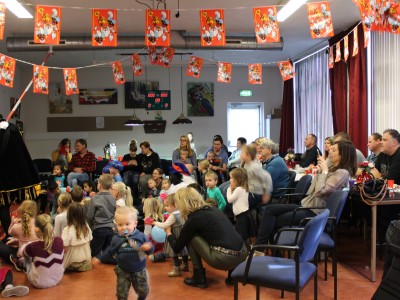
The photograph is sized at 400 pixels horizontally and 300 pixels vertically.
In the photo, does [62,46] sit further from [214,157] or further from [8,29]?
[214,157]

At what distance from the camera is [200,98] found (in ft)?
41.1

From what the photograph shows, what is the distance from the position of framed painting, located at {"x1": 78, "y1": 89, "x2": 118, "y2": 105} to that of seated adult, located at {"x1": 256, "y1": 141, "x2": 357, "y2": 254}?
29.7ft

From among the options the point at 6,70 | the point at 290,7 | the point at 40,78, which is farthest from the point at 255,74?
the point at 6,70

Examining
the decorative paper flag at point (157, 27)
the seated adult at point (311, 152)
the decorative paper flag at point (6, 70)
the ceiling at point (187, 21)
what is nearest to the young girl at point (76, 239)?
the decorative paper flag at point (157, 27)

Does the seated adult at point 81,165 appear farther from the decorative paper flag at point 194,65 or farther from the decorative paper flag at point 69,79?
the decorative paper flag at point 194,65

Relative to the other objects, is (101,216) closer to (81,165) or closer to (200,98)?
(81,165)

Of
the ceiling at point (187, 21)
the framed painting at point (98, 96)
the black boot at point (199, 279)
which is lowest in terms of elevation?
the black boot at point (199, 279)

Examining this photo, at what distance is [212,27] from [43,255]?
3.68 m

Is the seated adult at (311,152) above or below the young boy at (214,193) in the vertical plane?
above

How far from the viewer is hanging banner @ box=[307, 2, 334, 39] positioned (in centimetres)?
527

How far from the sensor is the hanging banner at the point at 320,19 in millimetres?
5273

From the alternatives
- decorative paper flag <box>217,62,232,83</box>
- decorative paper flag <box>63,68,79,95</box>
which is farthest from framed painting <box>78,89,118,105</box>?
decorative paper flag <box>217,62,232,83</box>

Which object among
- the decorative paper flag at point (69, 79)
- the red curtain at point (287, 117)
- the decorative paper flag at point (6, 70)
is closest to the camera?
the decorative paper flag at point (6, 70)

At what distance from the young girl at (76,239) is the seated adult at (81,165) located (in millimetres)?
2871
